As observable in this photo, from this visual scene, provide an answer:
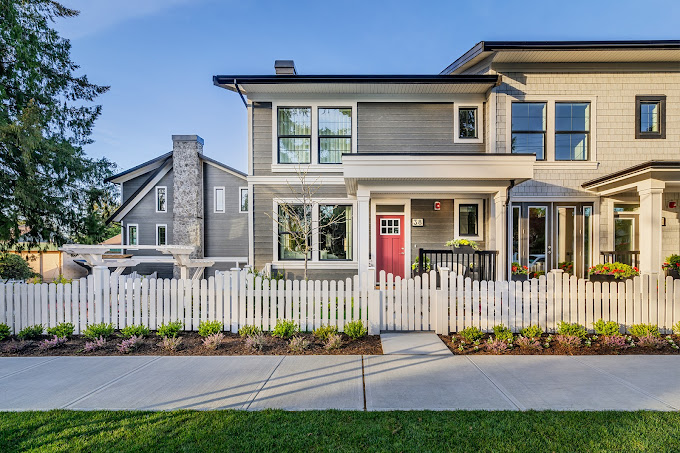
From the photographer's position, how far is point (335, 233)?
10.3 meters

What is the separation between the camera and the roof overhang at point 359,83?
9359mm

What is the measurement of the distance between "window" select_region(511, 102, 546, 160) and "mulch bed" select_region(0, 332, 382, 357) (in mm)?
7370

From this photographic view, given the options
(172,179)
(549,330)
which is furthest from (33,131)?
(549,330)

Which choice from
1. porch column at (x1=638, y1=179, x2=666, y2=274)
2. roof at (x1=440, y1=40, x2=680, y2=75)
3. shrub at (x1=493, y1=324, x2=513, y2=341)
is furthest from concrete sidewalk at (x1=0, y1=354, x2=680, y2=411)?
roof at (x1=440, y1=40, x2=680, y2=75)

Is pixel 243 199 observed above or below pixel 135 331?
above

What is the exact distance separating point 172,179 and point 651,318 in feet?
54.5

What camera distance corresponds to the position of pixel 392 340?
5555 mm

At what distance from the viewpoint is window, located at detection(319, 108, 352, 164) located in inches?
403

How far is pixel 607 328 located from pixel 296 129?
885cm

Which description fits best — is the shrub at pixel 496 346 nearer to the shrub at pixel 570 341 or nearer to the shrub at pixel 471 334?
the shrub at pixel 471 334

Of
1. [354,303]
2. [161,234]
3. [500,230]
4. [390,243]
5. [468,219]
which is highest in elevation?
[468,219]

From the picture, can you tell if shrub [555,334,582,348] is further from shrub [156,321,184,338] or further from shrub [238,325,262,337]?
shrub [156,321,184,338]

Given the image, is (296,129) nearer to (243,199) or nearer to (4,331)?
(243,199)

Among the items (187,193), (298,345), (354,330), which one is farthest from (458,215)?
(187,193)
